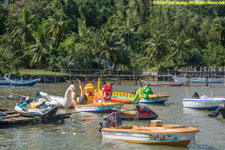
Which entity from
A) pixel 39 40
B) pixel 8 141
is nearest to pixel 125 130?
pixel 8 141

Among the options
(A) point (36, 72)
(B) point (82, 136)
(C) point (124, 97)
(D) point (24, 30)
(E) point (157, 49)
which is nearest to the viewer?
(B) point (82, 136)

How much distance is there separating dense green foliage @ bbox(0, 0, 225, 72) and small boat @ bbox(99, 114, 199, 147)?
42115 mm

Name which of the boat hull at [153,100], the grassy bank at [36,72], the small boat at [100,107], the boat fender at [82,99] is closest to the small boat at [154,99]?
the boat hull at [153,100]

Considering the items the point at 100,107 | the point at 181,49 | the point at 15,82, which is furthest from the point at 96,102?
the point at 181,49

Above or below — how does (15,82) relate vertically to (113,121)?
above

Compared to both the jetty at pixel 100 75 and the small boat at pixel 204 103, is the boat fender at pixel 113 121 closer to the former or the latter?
the small boat at pixel 204 103

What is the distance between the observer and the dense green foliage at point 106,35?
73812 mm

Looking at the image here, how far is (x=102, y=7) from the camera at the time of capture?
108125 mm

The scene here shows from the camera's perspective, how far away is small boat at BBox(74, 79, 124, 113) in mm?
30531

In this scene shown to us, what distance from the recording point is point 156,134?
19.5 meters

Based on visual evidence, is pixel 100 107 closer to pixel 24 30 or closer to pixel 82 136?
pixel 82 136

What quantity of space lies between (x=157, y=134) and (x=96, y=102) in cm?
1354

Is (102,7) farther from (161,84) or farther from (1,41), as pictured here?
(161,84)

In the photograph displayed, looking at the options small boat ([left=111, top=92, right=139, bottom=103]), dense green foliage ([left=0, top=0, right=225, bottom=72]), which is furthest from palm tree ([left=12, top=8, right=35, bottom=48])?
small boat ([left=111, top=92, right=139, bottom=103])
